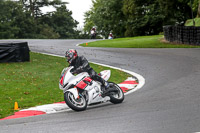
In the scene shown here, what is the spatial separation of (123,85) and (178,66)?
454cm

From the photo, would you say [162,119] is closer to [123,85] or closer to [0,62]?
[123,85]

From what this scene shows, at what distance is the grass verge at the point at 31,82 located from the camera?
1032cm

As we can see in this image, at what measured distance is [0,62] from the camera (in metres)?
18.7

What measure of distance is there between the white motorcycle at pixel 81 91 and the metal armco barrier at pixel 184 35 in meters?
17.6

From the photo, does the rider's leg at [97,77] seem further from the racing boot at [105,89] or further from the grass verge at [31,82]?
the grass verge at [31,82]

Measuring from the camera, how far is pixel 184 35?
27.4m

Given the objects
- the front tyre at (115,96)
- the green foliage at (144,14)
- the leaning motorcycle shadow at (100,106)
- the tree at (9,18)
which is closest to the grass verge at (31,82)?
the leaning motorcycle shadow at (100,106)

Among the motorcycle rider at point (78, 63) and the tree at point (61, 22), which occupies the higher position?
the tree at point (61, 22)

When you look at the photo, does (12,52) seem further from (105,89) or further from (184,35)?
(184,35)

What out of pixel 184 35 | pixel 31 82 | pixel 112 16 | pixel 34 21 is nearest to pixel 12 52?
pixel 31 82

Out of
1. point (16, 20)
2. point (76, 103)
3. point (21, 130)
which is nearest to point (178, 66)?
point (76, 103)

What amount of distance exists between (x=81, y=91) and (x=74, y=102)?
485 mm

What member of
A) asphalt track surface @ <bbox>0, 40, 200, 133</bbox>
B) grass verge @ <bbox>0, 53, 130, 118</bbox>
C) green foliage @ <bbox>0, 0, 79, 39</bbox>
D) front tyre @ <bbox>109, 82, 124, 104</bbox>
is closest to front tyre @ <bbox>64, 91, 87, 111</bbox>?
asphalt track surface @ <bbox>0, 40, 200, 133</bbox>

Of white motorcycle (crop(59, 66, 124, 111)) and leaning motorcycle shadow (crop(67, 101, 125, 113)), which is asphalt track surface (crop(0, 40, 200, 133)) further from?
white motorcycle (crop(59, 66, 124, 111))
